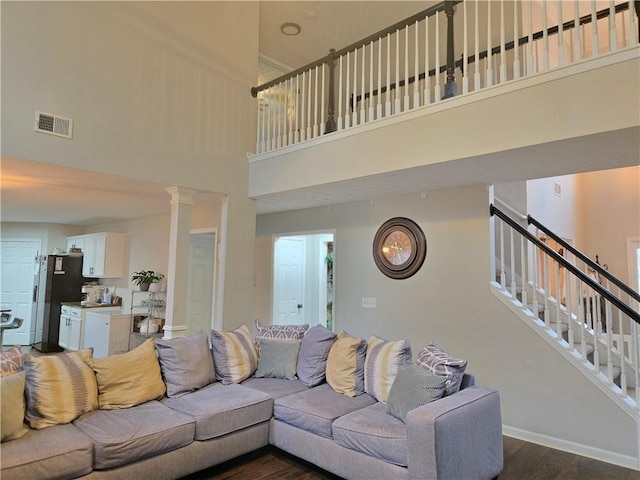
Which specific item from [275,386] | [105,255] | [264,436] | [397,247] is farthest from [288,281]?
[264,436]

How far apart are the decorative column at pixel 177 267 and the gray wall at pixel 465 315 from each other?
1.93 m

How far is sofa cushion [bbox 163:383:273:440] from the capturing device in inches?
111

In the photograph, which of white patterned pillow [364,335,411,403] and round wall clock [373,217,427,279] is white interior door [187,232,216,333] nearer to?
round wall clock [373,217,427,279]

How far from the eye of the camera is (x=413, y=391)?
266 centimetres

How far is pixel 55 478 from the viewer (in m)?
2.17

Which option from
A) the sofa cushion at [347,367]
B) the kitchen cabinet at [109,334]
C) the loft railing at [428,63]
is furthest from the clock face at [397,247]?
the kitchen cabinet at [109,334]

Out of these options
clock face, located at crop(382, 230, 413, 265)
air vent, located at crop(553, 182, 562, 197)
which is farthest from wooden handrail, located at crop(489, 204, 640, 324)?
air vent, located at crop(553, 182, 562, 197)

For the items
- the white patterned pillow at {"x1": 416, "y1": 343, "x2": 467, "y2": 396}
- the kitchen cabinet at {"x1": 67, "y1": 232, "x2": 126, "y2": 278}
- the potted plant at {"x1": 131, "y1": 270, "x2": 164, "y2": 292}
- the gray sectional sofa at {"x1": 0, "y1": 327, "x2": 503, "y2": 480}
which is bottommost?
the gray sectional sofa at {"x1": 0, "y1": 327, "x2": 503, "y2": 480}

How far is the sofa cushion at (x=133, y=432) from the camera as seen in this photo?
236 cm

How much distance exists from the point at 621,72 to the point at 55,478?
394 cm

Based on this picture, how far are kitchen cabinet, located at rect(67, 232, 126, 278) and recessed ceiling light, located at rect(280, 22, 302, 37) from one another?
4.44 m

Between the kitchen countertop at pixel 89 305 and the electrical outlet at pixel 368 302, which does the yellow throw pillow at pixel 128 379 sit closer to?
the electrical outlet at pixel 368 302

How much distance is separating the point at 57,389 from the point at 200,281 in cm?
367

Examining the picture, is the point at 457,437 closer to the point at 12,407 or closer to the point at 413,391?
the point at 413,391
